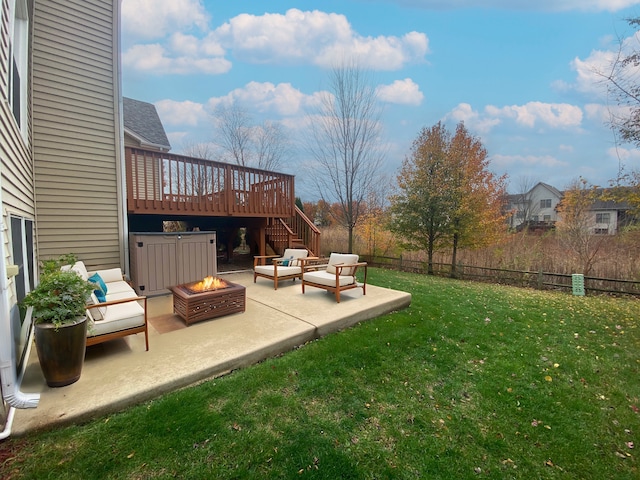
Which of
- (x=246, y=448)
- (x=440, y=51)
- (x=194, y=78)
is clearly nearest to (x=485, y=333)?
(x=246, y=448)

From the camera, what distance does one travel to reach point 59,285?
2.44 meters

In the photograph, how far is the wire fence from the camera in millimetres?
7273

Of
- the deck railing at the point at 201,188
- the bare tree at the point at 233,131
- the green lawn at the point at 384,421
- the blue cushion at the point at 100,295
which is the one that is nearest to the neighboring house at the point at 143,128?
the deck railing at the point at 201,188

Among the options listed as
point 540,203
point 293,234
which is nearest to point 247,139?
point 293,234

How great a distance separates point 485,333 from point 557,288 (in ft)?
20.4

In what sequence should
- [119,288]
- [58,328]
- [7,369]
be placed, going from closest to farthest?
[7,369], [58,328], [119,288]

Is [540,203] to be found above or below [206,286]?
above

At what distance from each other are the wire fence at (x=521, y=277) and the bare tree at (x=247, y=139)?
12168mm

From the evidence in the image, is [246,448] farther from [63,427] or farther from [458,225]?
[458,225]

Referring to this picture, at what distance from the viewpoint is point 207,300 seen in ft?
12.5

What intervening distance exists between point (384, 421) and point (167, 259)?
4880 mm

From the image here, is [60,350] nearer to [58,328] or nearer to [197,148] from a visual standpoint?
[58,328]

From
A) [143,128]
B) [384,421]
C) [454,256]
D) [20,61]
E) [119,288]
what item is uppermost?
[143,128]

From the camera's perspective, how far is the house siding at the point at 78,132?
4445 mm
